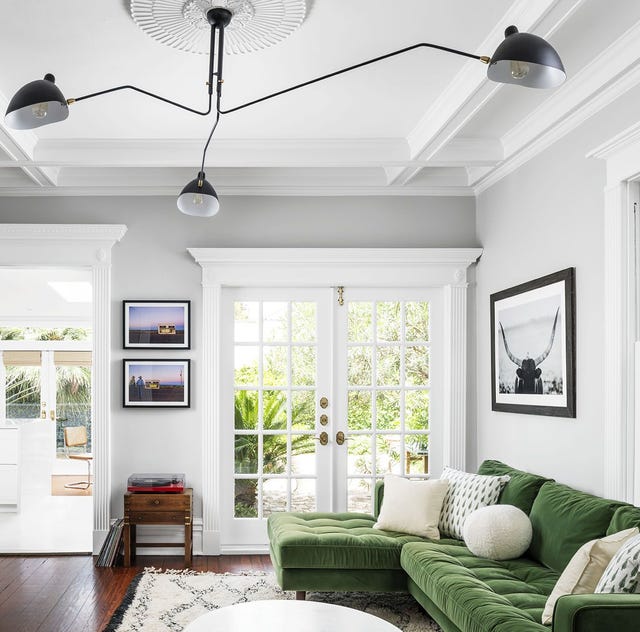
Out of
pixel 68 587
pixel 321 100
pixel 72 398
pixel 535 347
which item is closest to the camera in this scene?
pixel 321 100

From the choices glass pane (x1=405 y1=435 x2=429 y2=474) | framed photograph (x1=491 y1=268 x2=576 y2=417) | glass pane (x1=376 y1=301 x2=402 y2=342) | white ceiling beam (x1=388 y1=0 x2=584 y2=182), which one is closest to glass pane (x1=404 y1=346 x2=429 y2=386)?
glass pane (x1=376 y1=301 x2=402 y2=342)

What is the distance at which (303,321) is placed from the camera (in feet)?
18.2

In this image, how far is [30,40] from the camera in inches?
131

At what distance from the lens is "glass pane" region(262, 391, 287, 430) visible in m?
5.51

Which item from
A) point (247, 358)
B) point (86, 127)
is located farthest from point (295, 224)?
point (86, 127)

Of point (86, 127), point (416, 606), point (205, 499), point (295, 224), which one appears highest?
point (86, 127)

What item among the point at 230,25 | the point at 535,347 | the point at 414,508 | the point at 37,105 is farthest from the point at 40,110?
the point at 535,347

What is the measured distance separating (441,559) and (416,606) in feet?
2.63

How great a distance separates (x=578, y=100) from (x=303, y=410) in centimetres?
285

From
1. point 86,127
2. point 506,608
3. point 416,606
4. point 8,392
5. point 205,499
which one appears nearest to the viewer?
point 506,608

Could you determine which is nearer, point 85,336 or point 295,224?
point 295,224

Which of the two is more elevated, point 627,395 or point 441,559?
point 627,395

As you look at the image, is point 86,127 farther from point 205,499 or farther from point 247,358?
point 205,499

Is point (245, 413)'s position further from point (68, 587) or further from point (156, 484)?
point (68, 587)
